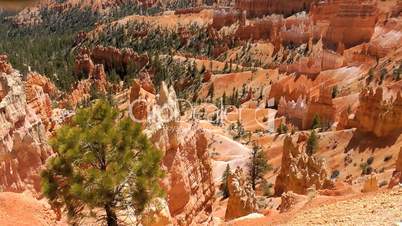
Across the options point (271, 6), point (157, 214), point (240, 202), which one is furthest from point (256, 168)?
point (271, 6)

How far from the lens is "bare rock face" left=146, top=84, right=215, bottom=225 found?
55.6 feet

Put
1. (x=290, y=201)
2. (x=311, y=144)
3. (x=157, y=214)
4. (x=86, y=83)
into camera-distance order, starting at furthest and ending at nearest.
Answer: (x=86, y=83) → (x=311, y=144) → (x=290, y=201) → (x=157, y=214)

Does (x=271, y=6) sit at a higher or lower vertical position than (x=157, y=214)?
lower

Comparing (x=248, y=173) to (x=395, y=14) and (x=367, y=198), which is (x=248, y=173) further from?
(x=395, y=14)

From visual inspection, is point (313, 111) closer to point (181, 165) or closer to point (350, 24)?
point (181, 165)

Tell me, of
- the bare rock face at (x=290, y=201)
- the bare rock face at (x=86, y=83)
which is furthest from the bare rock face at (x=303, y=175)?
the bare rock face at (x=86, y=83)

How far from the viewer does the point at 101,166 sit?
10.9 meters

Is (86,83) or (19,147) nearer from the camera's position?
(19,147)

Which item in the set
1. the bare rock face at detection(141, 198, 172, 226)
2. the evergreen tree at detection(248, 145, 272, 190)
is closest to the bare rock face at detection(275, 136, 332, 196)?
the evergreen tree at detection(248, 145, 272, 190)

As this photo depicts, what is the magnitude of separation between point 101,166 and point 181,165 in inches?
278

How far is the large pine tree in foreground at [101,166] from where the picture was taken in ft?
33.9

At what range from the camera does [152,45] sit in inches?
4729

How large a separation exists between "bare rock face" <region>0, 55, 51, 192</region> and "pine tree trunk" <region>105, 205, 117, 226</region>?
14.2 feet

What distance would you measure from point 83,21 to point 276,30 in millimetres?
100703
